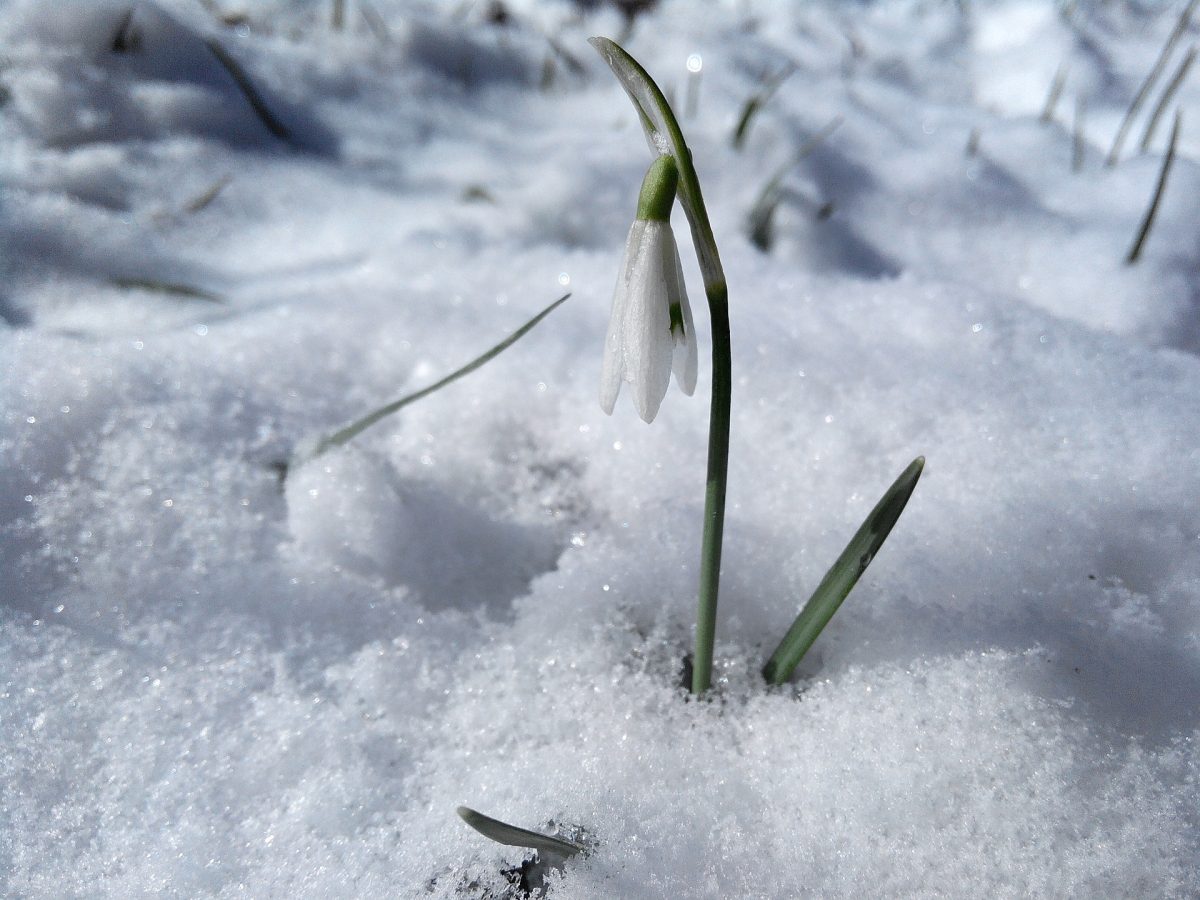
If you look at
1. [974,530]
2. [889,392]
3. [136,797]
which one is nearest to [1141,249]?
[889,392]

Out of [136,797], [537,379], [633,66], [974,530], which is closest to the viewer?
[633,66]

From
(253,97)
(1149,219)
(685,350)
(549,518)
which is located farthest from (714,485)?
(253,97)

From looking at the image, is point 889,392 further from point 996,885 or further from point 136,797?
point 136,797

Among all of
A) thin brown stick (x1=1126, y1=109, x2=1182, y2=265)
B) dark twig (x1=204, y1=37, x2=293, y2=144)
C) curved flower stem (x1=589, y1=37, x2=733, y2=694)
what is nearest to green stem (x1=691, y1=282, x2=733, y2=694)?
curved flower stem (x1=589, y1=37, x2=733, y2=694)

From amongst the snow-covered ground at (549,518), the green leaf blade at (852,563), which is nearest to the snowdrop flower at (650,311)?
the green leaf blade at (852,563)

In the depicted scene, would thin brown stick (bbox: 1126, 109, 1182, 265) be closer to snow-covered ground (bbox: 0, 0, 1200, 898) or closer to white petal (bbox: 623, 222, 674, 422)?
snow-covered ground (bbox: 0, 0, 1200, 898)

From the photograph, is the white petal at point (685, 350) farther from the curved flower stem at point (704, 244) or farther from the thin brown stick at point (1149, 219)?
the thin brown stick at point (1149, 219)

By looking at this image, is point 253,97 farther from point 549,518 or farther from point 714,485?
point 714,485
